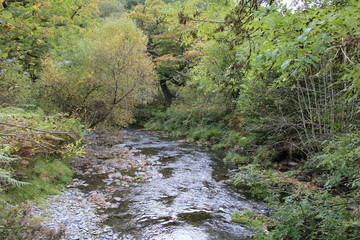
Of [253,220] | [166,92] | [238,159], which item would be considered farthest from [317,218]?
[166,92]

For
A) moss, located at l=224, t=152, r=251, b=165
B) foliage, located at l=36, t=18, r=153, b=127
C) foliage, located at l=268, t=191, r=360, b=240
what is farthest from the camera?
foliage, located at l=36, t=18, r=153, b=127

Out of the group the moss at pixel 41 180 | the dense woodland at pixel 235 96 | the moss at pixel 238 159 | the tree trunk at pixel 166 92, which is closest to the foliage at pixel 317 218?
the dense woodland at pixel 235 96

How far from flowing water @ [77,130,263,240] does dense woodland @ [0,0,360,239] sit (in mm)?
564

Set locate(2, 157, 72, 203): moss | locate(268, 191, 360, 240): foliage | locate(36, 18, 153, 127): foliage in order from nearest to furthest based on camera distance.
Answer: locate(268, 191, 360, 240): foliage → locate(2, 157, 72, 203): moss → locate(36, 18, 153, 127): foliage

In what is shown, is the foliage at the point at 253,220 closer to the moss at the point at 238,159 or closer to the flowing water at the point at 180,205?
the flowing water at the point at 180,205

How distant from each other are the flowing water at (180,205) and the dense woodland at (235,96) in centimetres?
56

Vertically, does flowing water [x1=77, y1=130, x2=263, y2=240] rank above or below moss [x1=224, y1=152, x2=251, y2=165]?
above

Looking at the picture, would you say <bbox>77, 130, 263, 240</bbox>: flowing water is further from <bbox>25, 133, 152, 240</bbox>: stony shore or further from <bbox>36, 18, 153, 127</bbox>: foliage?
<bbox>36, 18, 153, 127</bbox>: foliage

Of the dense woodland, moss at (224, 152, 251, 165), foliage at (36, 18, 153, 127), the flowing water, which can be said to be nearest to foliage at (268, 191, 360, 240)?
the dense woodland

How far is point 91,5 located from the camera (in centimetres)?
2041

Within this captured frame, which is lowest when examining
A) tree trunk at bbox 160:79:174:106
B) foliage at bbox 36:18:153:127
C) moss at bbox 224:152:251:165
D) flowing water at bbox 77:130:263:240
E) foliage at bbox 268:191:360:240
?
moss at bbox 224:152:251:165

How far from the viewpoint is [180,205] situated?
20.3ft

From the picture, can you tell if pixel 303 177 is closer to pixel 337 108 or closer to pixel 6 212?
pixel 337 108

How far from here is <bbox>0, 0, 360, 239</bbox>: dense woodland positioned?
3.03 m
